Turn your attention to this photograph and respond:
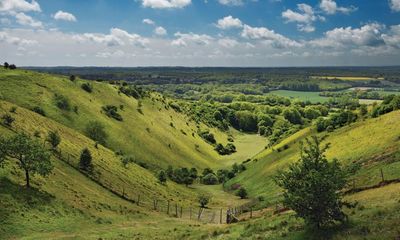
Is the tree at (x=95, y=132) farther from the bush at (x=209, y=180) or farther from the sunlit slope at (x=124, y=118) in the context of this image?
the bush at (x=209, y=180)

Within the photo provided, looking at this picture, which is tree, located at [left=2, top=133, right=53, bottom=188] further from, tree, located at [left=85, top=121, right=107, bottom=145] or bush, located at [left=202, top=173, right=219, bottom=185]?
bush, located at [left=202, top=173, right=219, bottom=185]

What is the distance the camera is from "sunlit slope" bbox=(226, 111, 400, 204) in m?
51.0

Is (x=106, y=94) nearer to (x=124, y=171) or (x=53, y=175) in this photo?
(x=124, y=171)

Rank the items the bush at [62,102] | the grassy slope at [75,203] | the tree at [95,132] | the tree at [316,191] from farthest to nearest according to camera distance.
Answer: the bush at [62,102], the tree at [95,132], the grassy slope at [75,203], the tree at [316,191]

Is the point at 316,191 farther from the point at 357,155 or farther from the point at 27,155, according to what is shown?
the point at 357,155

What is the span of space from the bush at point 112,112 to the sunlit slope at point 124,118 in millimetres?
2129

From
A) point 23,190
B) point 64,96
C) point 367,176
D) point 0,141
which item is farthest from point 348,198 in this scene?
point 64,96

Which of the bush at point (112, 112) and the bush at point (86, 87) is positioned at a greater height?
the bush at point (86, 87)

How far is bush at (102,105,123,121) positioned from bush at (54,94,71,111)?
16158 mm

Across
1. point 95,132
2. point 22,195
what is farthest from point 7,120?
point 95,132

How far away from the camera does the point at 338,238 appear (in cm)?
2867

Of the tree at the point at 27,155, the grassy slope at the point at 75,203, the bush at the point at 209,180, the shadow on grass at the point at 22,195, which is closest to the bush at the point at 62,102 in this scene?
the grassy slope at the point at 75,203

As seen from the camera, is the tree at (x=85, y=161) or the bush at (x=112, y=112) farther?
the bush at (x=112, y=112)

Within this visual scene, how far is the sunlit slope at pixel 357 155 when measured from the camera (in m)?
51.0
